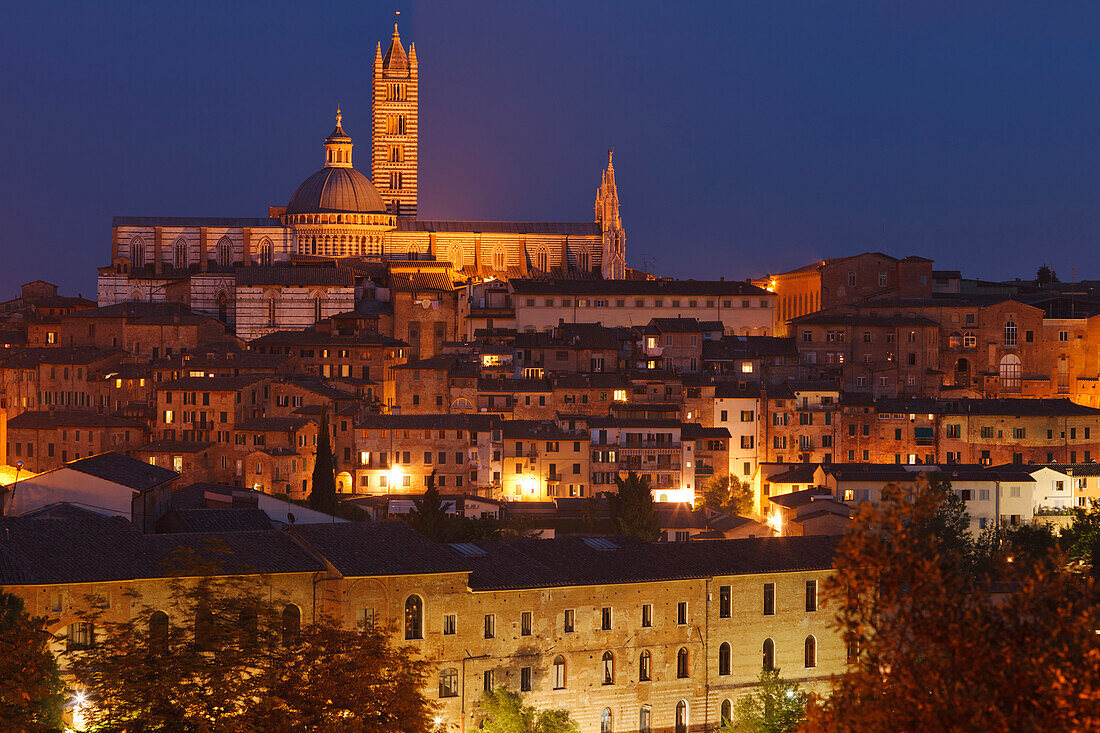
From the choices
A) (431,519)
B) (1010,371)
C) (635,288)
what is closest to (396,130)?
(635,288)

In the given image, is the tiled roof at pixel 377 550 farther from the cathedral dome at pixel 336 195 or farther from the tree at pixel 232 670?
the cathedral dome at pixel 336 195

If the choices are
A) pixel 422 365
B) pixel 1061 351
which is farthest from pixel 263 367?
pixel 1061 351

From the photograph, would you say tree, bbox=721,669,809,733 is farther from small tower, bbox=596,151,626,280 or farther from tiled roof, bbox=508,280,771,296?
small tower, bbox=596,151,626,280

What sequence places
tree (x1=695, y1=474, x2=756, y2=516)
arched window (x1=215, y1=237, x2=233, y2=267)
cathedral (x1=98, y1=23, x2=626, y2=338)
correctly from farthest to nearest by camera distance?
arched window (x1=215, y1=237, x2=233, y2=267) → cathedral (x1=98, y1=23, x2=626, y2=338) → tree (x1=695, y1=474, x2=756, y2=516)

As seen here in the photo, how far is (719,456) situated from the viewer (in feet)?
154

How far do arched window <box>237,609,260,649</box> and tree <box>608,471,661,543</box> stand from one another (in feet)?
46.5

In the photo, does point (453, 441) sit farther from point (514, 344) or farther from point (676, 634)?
point (676, 634)

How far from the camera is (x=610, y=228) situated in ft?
250

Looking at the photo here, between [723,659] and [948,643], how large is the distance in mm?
16589

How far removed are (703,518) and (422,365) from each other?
41.4 ft

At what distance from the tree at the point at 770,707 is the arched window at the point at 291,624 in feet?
25.0

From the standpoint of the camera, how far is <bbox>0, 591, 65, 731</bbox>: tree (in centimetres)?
1933

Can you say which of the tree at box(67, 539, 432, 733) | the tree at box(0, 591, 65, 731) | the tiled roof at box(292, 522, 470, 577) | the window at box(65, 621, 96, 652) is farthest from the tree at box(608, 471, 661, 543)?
the tree at box(0, 591, 65, 731)

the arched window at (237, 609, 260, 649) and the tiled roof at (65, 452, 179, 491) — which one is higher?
the tiled roof at (65, 452, 179, 491)
